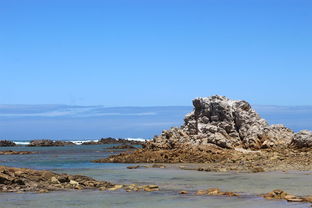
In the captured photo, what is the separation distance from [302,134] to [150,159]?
40.7 ft

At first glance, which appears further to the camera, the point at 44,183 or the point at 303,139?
the point at 303,139

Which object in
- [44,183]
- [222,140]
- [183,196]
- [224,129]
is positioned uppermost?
[224,129]

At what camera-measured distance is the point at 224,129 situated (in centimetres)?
4475

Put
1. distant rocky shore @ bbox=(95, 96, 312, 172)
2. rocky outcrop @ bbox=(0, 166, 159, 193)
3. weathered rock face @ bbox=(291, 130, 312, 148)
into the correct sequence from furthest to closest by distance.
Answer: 1. weathered rock face @ bbox=(291, 130, 312, 148)
2. distant rocky shore @ bbox=(95, 96, 312, 172)
3. rocky outcrop @ bbox=(0, 166, 159, 193)

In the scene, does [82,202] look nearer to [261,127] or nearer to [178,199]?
[178,199]

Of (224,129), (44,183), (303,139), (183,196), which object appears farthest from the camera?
(224,129)

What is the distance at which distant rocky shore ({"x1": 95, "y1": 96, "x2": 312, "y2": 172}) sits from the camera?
1565 inches

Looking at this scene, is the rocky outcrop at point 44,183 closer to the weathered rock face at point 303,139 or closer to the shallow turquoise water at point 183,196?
the shallow turquoise water at point 183,196

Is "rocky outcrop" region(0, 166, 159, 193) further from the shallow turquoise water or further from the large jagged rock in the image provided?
the large jagged rock

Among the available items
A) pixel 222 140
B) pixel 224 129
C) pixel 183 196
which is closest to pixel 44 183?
pixel 183 196

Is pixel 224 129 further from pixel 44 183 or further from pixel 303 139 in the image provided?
pixel 44 183

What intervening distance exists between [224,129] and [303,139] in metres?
6.67

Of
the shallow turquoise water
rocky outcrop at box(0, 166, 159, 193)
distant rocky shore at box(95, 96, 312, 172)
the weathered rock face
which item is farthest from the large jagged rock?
rocky outcrop at box(0, 166, 159, 193)

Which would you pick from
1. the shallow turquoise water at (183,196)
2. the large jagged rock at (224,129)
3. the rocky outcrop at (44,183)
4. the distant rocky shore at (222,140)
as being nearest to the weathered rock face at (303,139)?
the distant rocky shore at (222,140)
